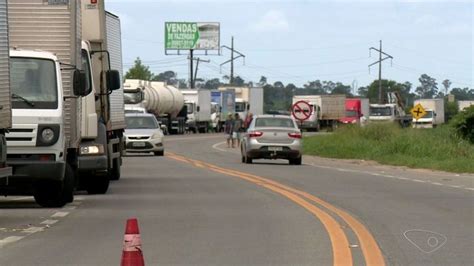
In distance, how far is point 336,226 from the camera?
44.9ft

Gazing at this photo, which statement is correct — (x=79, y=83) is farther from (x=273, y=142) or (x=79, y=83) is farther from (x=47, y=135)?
(x=273, y=142)

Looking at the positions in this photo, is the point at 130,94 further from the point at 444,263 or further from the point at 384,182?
the point at 444,263

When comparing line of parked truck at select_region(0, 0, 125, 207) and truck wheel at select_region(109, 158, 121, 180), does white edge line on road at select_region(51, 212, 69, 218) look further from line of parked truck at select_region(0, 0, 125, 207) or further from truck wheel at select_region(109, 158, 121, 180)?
truck wheel at select_region(109, 158, 121, 180)

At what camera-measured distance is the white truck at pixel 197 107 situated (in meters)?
78.1

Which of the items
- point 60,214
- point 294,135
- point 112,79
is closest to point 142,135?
point 294,135

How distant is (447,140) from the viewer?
39.2 metres

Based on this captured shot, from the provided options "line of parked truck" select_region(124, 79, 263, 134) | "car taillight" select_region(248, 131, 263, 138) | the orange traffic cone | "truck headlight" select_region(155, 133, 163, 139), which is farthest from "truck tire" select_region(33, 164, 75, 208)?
"line of parked truck" select_region(124, 79, 263, 134)

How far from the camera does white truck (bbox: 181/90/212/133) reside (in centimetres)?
7812

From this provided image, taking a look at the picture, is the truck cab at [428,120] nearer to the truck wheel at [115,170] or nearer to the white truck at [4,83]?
the truck wheel at [115,170]

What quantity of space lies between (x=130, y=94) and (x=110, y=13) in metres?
27.2

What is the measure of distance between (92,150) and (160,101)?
45.2 m

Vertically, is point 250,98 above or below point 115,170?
above

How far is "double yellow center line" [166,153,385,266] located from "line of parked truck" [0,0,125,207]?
370 cm

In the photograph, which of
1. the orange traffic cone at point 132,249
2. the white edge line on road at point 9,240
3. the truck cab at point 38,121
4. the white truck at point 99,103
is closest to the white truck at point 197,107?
the white truck at point 99,103
